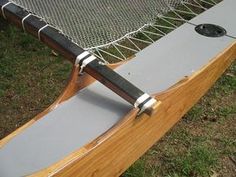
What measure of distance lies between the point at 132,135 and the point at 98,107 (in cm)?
14

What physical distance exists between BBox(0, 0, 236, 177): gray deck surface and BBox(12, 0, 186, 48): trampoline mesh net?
161 millimetres

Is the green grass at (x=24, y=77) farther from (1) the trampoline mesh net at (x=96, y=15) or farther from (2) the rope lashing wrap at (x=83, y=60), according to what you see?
(2) the rope lashing wrap at (x=83, y=60)

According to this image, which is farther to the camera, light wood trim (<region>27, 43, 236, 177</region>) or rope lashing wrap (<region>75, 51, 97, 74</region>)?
rope lashing wrap (<region>75, 51, 97, 74</region>)

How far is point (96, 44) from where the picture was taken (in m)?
1.55

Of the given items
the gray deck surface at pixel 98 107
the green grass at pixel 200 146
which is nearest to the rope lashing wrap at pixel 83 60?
the gray deck surface at pixel 98 107

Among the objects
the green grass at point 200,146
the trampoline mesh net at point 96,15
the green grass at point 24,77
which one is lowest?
the green grass at point 200,146

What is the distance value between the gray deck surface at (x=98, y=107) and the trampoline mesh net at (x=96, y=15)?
161 mm

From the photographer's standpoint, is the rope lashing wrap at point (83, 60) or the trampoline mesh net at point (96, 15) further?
the trampoline mesh net at point (96, 15)

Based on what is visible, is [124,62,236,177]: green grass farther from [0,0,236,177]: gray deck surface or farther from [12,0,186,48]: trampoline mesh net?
[12,0,186,48]: trampoline mesh net

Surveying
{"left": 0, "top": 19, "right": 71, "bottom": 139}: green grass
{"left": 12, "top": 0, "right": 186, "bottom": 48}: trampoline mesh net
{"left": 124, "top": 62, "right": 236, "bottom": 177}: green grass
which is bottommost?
{"left": 124, "top": 62, "right": 236, "bottom": 177}: green grass

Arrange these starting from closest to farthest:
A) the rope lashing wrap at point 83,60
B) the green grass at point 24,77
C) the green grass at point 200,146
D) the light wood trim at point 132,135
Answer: the light wood trim at point 132,135 < the rope lashing wrap at point 83,60 < the green grass at point 200,146 < the green grass at point 24,77

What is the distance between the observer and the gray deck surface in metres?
1.06

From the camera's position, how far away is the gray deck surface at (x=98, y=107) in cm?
106

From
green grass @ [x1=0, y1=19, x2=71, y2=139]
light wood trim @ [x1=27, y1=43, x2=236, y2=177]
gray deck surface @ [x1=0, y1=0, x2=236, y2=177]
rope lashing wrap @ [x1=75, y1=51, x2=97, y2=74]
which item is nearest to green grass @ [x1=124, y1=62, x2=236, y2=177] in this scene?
light wood trim @ [x1=27, y1=43, x2=236, y2=177]
